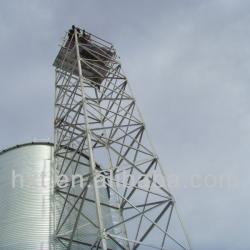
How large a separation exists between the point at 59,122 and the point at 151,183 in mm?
7798

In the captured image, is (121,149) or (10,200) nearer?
(10,200)

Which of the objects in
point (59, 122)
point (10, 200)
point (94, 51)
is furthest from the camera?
point (94, 51)

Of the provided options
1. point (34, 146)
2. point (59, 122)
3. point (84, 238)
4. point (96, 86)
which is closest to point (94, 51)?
point (96, 86)

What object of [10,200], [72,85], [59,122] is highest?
[72,85]

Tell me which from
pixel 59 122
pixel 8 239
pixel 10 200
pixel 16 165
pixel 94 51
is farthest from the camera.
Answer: pixel 94 51

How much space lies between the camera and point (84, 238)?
19.5 metres

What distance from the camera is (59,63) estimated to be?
28656 millimetres

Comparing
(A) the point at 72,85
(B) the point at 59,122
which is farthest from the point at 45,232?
(A) the point at 72,85

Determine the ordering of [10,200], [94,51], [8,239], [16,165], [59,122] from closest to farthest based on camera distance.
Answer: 1. [8,239]
2. [10,200]
3. [16,165]
4. [59,122]
5. [94,51]

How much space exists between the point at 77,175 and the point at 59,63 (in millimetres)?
10145

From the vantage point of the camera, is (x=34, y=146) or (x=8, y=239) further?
(x=34, y=146)

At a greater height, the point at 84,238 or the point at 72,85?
the point at 72,85

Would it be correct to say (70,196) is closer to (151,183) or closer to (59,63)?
(151,183)

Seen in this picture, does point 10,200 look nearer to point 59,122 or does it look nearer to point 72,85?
point 59,122
